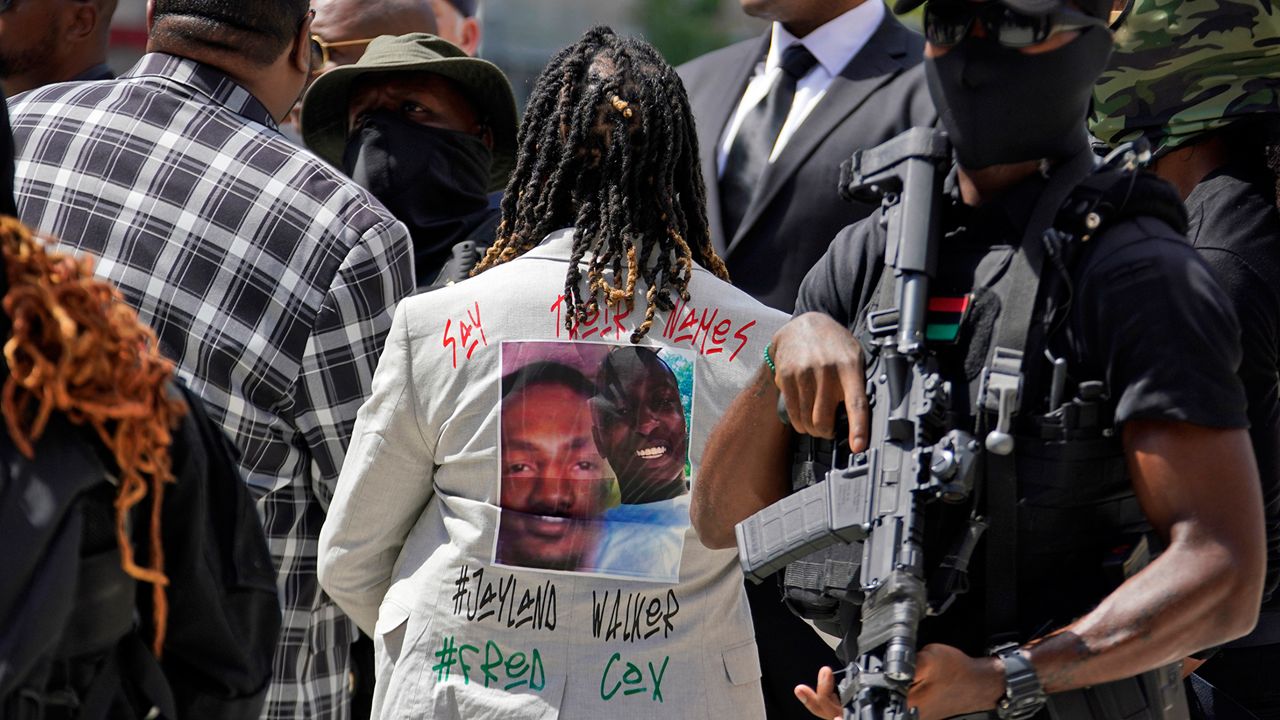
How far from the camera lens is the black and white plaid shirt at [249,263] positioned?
334cm


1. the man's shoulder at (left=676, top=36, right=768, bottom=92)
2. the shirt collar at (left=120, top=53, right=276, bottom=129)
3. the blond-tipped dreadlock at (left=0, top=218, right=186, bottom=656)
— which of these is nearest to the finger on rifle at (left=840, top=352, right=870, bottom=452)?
the blond-tipped dreadlock at (left=0, top=218, right=186, bottom=656)

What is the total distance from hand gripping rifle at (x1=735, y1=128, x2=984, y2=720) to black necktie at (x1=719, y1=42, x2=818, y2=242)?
170 cm

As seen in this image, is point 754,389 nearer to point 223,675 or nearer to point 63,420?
point 223,675

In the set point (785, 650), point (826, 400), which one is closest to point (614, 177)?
point (826, 400)

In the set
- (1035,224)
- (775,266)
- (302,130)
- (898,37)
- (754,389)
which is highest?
(898,37)

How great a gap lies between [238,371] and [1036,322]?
70.0 inches

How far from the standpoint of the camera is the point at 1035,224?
7.64 feet

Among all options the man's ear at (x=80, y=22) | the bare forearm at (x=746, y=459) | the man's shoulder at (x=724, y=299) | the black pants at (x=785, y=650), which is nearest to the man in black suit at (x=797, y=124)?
the black pants at (x=785, y=650)

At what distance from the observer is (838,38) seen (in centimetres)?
437

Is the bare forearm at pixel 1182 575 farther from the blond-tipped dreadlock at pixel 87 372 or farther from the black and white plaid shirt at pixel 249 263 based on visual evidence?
the black and white plaid shirt at pixel 249 263

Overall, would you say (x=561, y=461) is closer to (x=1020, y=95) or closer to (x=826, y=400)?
(x=826, y=400)

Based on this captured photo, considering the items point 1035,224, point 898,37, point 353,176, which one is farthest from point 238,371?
point 898,37

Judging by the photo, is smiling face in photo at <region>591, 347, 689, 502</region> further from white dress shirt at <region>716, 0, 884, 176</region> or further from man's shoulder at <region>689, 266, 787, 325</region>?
white dress shirt at <region>716, 0, 884, 176</region>

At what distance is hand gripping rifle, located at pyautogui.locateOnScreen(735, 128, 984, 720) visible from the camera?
2.15 m
